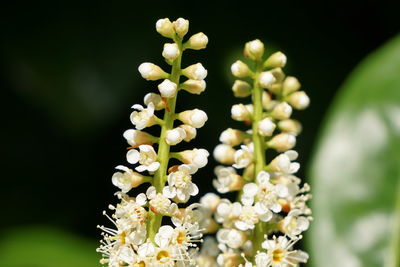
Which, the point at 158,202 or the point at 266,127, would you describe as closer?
the point at 158,202

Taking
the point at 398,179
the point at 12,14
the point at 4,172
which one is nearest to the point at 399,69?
the point at 398,179

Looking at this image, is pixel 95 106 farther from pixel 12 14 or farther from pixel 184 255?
pixel 184 255

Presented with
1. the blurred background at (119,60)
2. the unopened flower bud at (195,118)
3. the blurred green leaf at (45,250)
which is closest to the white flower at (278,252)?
the unopened flower bud at (195,118)

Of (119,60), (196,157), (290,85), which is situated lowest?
(196,157)

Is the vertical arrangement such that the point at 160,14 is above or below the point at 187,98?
above

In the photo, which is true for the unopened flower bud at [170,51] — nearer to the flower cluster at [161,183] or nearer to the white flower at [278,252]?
the flower cluster at [161,183]

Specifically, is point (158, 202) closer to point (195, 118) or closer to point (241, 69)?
point (195, 118)

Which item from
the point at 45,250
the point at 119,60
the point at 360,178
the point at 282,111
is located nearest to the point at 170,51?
the point at 282,111
